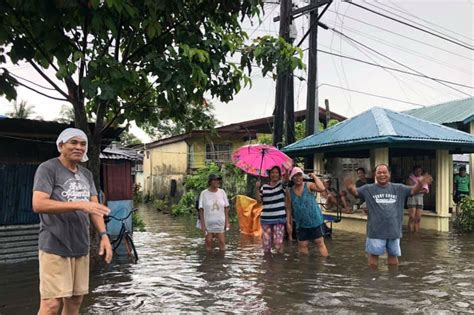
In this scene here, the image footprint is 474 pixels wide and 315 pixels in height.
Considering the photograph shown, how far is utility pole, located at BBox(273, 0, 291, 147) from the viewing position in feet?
44.0

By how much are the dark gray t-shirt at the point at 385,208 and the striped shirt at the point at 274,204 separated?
6.36 ft

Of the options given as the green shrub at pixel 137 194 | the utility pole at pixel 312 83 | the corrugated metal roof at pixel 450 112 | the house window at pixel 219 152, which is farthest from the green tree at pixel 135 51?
the green shrub at pixel 137 194

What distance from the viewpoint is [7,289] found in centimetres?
668

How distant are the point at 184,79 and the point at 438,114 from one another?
519 inches

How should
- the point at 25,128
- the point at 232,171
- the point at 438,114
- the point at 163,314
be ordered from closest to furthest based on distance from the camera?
1. the point at 163,314
2. the point at 25,128
3. the point at 438,114
4. the point at 232,171

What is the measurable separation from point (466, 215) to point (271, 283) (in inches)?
322

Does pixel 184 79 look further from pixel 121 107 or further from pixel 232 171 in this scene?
pixel 232 171

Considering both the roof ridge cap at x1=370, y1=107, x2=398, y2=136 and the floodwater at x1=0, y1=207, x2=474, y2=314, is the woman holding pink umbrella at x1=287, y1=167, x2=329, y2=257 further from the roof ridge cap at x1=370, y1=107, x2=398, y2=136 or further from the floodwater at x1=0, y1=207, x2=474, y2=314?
the roof ridge cap at x1=370, y1=107, x2=398, y2=136

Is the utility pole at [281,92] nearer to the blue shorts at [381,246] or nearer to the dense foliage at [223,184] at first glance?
the dense foliage at [223,184]

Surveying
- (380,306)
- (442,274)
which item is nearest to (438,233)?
(442,274)

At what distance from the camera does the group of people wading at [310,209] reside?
22.0 feet

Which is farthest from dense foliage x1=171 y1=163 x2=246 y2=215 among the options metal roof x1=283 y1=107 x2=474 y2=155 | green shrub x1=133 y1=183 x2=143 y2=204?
green shrub x1=133 y1=183 x2=143 y2=204

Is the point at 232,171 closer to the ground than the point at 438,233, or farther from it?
farther from it

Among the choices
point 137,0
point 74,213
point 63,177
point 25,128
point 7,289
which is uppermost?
point 137,0
